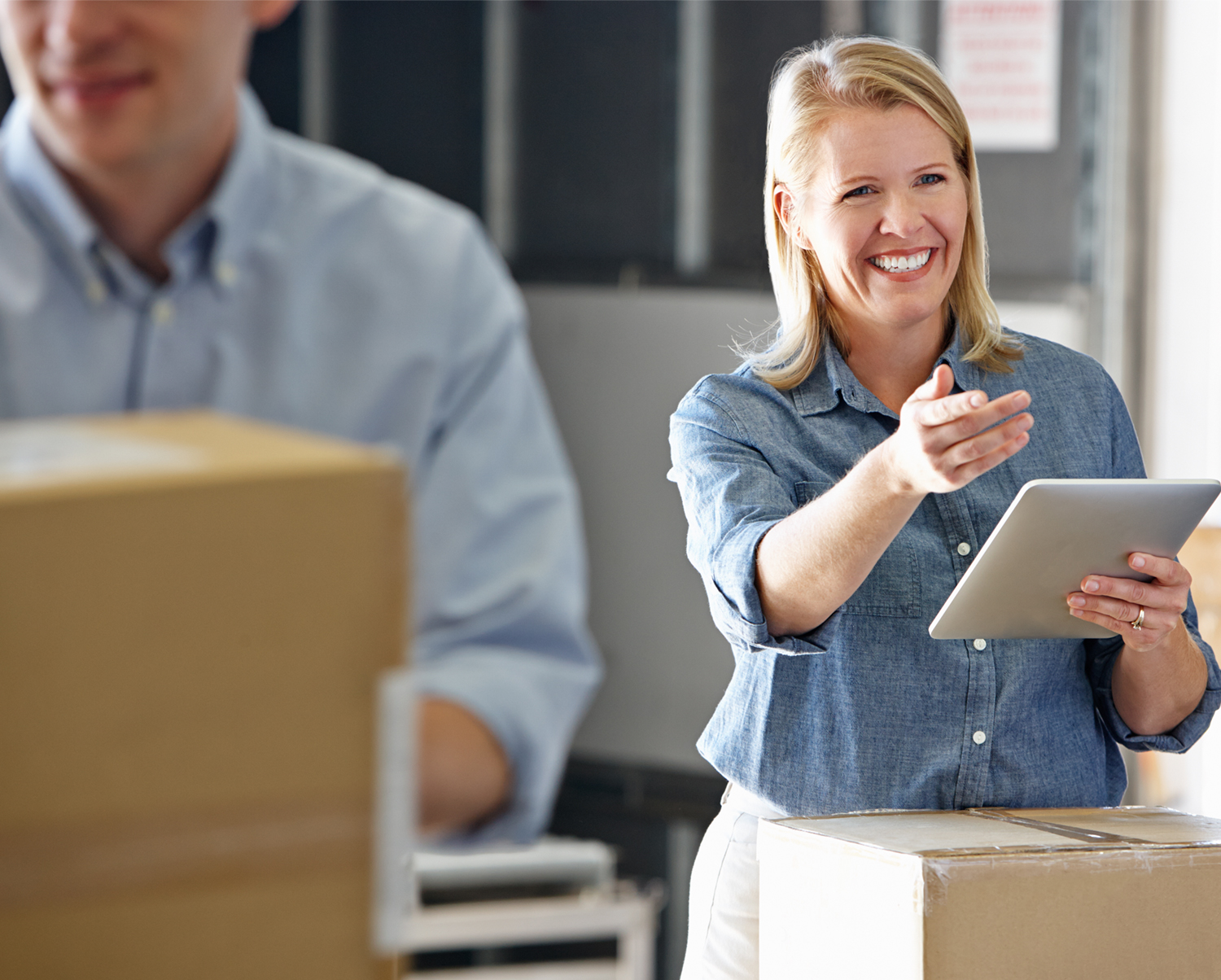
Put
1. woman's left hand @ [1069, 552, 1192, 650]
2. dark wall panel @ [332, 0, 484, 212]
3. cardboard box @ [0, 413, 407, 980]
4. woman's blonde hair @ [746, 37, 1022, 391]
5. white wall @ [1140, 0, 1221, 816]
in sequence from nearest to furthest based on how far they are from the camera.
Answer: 1. cardboard box @ [0, 413, 407, 980]
2. woman's left hand @ [1069, 552, 1192, 650]
3. woman's blonde hair @ [746, 37, 1022, 391]
4. white wall @ [1140, 0, 1221, 816]
5. dark wall panel @ [332, 0, 484, 212]

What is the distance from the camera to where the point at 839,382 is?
51.8 inches

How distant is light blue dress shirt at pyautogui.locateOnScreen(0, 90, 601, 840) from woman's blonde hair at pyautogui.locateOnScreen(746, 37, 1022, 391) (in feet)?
1.33

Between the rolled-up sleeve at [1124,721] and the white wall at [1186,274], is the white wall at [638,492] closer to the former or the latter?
the white wall at [1186,274]

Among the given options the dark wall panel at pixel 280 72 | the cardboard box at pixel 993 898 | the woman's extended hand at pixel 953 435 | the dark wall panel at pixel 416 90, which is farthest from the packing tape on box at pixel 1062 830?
the dark wall panel at pixel 280 72

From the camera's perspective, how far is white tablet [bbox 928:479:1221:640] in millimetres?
1093

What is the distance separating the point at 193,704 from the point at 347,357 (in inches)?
17.5

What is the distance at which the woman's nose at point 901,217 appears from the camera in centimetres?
125

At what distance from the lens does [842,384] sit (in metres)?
1.31

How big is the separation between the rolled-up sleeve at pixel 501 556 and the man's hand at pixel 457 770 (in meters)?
0.02

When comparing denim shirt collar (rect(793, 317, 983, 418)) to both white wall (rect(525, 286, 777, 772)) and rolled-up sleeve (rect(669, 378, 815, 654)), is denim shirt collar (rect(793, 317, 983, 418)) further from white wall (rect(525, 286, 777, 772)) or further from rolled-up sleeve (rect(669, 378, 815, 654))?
white wall (rect(525, 286, 777, 772))

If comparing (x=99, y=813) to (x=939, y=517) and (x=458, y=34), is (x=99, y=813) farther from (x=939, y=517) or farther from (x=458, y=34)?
(x=458, y=34)

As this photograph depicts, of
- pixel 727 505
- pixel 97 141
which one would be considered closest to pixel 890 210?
pixel 727 505

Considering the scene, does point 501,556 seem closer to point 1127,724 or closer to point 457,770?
point 457,770

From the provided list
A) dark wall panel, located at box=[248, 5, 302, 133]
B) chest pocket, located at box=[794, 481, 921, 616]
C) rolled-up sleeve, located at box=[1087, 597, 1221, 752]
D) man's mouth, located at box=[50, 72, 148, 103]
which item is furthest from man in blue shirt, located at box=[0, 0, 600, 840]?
dark wall panel, located at box=[248, 5, 302, 133]
